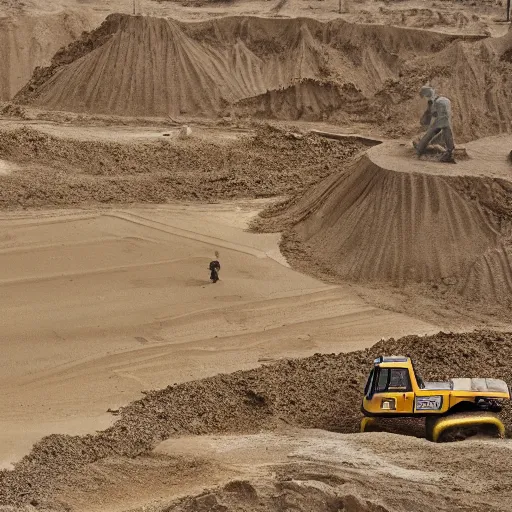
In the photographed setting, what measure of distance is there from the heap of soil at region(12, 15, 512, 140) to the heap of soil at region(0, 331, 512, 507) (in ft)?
38.8

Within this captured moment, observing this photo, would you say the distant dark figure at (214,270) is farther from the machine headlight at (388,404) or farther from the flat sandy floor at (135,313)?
the machine headlight at (388,404)

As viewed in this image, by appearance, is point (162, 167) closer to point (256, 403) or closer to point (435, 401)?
point (256, 403)

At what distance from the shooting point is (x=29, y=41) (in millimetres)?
35156

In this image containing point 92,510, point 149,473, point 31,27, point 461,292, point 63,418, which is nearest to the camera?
point 92,510

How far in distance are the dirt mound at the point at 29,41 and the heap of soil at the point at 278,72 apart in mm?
A: 3028

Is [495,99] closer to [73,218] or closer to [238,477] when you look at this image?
[73,218]

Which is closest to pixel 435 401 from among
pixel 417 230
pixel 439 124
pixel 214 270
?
pixel 214 270

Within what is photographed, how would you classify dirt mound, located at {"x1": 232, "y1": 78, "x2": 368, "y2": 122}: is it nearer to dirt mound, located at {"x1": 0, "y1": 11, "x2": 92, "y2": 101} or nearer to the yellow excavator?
dirt mound, located at {"x1": 0, "y1": 11, "x2": 92, "y2": 101}

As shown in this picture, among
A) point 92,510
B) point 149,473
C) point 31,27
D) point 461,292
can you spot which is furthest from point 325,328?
point 31,27

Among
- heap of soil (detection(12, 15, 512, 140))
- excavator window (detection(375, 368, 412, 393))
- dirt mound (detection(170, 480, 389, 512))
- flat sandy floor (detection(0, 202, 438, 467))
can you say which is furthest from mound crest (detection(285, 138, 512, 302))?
dirt mound (detection(170, 480, 389, 512))

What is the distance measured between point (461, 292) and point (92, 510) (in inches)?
344

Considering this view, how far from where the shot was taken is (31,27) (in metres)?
35.7

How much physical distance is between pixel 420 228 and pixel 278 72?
1360cm

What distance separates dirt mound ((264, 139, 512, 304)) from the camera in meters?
18.3
